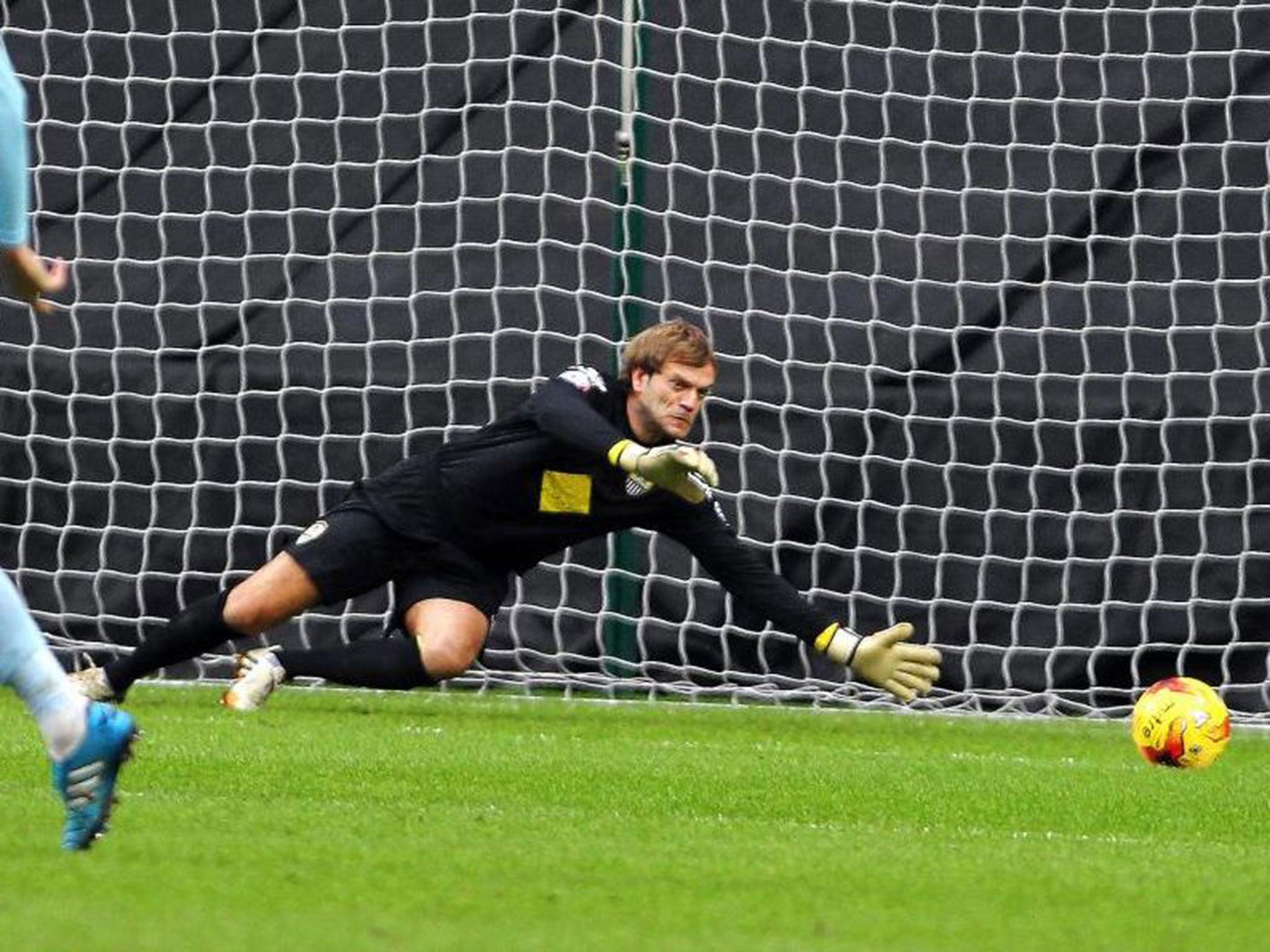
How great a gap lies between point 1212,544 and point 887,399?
3.75 feet

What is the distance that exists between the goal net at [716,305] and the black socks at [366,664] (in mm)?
1256

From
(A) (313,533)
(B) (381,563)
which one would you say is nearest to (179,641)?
(A) (313,533)

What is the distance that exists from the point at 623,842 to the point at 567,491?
9.86 ft

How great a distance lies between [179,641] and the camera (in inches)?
293

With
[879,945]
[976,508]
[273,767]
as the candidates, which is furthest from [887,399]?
[879,945]

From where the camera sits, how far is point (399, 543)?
24.7ft

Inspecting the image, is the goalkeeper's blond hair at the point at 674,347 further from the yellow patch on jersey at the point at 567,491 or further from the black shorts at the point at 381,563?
the black shorts at the point at 381,563

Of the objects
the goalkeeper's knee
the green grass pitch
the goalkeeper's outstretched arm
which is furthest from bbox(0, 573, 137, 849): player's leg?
the goalkeeper's knee

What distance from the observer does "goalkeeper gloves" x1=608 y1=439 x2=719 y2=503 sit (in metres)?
6.16

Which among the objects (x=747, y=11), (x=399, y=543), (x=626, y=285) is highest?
(x=747, y=11)

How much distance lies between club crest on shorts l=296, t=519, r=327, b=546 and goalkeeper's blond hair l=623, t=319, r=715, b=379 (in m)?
1.10

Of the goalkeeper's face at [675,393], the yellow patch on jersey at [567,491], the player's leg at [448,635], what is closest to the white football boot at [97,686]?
the player's leg at [448,635]

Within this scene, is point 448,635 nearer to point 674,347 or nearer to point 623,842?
point 674,347

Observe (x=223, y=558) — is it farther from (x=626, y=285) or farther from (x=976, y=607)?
(x=976, y=607)
